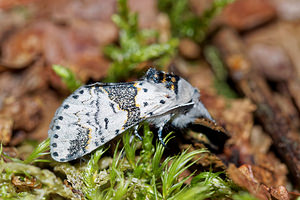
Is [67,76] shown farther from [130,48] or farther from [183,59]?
[183,59]

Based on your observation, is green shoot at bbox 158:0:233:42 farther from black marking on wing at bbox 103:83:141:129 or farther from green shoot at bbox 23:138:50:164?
green shoot at bbox 23:138:50:164

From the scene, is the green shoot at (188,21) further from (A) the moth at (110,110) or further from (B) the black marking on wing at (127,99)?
(B) the black marking on wing at (127,99)

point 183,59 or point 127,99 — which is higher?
point 127,99

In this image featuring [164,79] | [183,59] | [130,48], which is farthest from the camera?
[183,59]

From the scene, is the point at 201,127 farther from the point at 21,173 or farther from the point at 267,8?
the point at 267,8

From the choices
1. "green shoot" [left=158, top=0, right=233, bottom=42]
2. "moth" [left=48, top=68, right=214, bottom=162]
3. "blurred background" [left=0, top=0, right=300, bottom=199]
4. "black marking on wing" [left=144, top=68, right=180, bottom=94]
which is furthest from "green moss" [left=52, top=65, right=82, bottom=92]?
"green shoot" [left=158, top=0, right=233, bottom=42]

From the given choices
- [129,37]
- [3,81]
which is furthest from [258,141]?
[3,81]

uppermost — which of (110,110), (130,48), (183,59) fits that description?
(130,48)

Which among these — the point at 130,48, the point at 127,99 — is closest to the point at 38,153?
the point at 127,99
